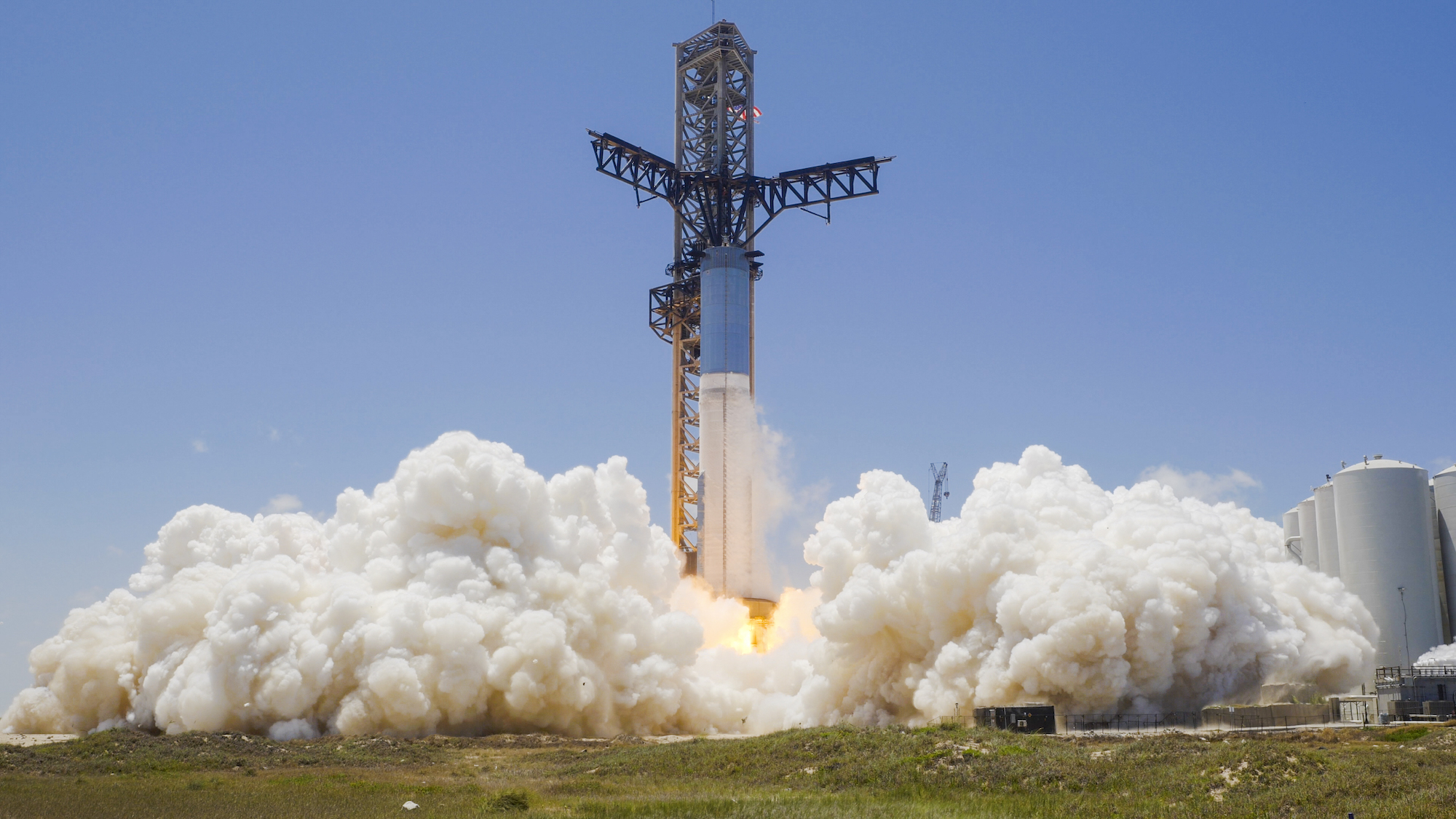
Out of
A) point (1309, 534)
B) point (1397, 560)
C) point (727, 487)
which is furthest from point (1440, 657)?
point (727, 487)

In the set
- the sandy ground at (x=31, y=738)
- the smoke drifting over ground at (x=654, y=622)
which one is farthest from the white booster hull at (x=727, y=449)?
the sandy ground at (x=31, y=738)

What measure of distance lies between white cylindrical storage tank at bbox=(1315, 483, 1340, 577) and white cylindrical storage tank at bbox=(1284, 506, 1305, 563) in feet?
24.1

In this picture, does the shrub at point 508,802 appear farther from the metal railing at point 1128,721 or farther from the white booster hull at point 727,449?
the white booster hull at point 727,449

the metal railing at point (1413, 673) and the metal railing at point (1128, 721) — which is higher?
the metal railing at point (1413, 673)

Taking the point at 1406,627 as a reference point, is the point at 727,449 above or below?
above

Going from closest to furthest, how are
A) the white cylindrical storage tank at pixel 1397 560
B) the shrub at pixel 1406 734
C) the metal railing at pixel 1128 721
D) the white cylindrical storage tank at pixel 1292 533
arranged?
the shrub at pixel 1406 734 → the metal railing at pixel 1128 721 → the white cylindrical storage tank at pixel 1397 560 → the white cylindrical storage tank at pixel 1292 533

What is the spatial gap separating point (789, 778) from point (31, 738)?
106 feet

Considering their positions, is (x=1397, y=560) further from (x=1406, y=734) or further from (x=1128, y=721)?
(x=1406, y=734)

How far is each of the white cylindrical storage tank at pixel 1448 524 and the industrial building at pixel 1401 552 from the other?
0.03m

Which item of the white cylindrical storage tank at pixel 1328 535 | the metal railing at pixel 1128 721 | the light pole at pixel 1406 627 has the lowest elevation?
the metal railing at pixel 1128 721

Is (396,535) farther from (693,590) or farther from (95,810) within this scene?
(95,810)

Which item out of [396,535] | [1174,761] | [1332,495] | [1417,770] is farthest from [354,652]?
[1332,495]

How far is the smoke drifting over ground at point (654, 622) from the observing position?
1784 inches

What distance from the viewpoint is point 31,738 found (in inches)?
1929
